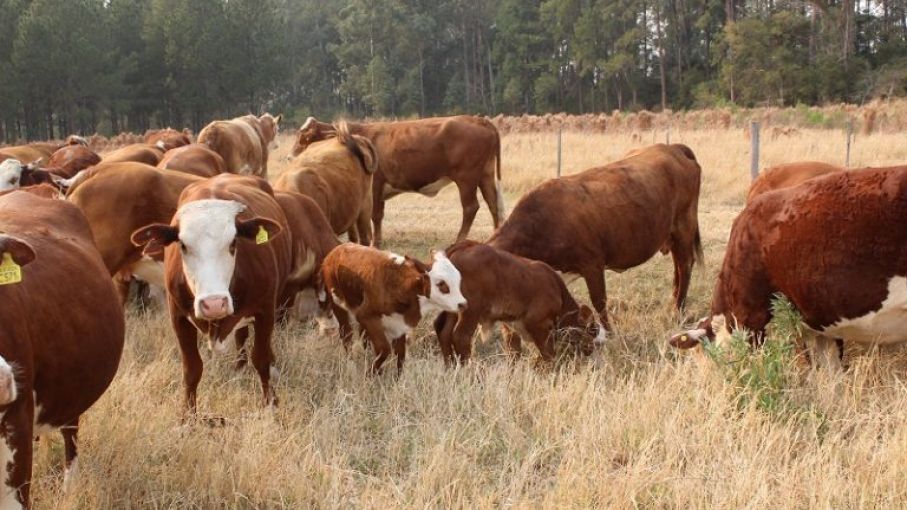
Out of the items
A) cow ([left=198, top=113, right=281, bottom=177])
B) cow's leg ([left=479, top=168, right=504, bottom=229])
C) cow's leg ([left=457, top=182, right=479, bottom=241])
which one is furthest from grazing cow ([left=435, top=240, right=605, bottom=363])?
cow ([left=198, top=113, right=281, bottom=177])

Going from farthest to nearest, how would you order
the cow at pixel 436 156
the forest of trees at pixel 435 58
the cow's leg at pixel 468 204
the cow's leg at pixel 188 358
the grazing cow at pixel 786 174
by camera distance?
the forest of trees at pixel 435 58 < the cow at pixel 436 156 < the cow's leg at pixel 468 204 < the grazing cow at pixel 786 174 < the cow's leg at pixel 188 358

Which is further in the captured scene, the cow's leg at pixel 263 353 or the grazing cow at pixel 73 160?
the grazing cow at pixel 73 160

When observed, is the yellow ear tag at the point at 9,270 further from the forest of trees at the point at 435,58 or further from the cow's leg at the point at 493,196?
the forest of trees at the point at 435,58

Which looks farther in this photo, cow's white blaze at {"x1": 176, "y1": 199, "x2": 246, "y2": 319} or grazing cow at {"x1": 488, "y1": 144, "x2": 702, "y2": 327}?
grazing cow at {"x1": 488, "y1": 144, "x2": 702, "y2": 327}

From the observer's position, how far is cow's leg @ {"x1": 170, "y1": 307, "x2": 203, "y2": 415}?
16.9 feet

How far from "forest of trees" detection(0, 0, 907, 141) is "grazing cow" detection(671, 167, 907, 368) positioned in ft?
136

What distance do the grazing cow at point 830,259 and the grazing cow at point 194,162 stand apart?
17.4ft

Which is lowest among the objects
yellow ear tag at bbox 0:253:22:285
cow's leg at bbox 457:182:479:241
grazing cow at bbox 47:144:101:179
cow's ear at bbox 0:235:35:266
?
cow's leg at bbox 457:182:479:241

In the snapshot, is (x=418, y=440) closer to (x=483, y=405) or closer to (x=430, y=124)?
(x=483, y=405)

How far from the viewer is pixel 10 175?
848 cm

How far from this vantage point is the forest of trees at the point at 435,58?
46.9 metres

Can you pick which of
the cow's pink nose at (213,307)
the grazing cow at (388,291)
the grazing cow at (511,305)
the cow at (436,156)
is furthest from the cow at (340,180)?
the cow's pink nose at (213,307)

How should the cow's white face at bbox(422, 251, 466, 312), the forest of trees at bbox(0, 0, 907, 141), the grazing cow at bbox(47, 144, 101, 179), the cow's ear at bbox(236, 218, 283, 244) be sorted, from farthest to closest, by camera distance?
the forest of trees at bbox(0, 0, 907, 141)
the grazing cow at bbox(47, 144, 101, 179)
the cow's white face at bbox(422, 251, 466, 312)
the cow's ear at bbox(236, 218, 283, 244)

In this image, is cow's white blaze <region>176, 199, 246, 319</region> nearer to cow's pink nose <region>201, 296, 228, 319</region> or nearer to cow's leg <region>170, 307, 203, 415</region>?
cow's pink nose <region>201, 296, 228, 319</region>
